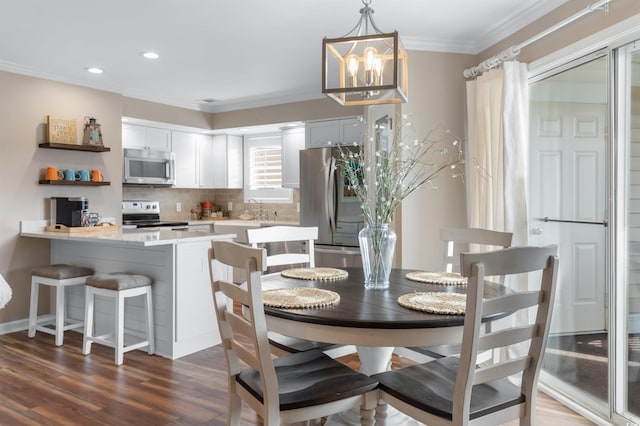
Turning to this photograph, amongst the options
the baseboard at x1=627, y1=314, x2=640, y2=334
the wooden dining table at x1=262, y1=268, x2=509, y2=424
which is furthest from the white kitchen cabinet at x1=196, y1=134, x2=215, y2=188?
the baseboard at x1=627, y1=314, x2=640, y2=334

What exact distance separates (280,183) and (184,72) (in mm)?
2336

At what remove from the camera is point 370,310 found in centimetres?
172

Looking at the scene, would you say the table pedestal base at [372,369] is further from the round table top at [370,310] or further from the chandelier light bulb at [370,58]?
the chandelier light bulb at [370,58]

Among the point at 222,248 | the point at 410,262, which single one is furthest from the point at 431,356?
the point at 410,262

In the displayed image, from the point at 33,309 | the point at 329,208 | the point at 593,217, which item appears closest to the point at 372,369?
the point at 593,217

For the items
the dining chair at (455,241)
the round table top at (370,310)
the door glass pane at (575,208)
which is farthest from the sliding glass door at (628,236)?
the round table top at (370,310)

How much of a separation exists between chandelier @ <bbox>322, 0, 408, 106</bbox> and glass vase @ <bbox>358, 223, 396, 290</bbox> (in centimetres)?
59

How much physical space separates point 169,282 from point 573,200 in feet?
9.37

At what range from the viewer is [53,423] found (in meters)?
2.51

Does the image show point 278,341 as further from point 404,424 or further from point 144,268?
point 144,268

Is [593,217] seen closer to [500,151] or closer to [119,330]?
[500,151]

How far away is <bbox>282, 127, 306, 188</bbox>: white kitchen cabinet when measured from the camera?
599 cm

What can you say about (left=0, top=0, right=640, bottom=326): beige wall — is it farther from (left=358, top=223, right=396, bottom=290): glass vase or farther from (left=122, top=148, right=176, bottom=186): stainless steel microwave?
(left=358, top=223, right=396, bottom=290): glass vase

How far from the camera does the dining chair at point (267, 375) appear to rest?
1.58 meters
